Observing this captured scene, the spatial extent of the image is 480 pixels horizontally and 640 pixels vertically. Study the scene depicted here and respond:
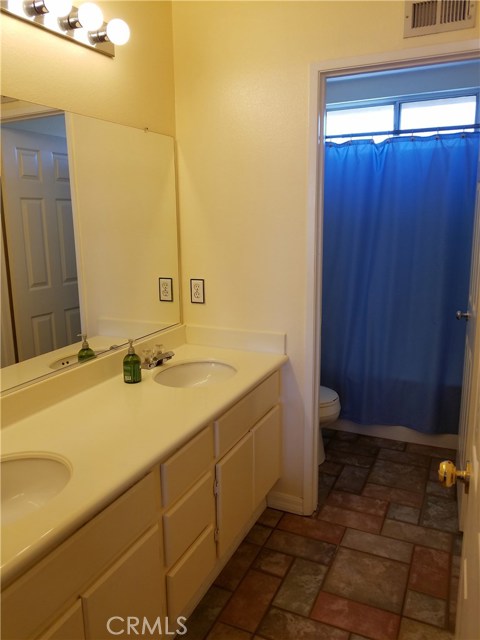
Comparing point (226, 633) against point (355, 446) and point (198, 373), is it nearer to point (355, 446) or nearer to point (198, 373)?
point (198, 373)

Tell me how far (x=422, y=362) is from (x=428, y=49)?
6.07ft

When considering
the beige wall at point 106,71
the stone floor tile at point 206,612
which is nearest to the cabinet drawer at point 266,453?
the stone floor tile at point 206,612

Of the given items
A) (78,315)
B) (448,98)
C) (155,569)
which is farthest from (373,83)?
(155,569)

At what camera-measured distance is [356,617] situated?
72.4 inches

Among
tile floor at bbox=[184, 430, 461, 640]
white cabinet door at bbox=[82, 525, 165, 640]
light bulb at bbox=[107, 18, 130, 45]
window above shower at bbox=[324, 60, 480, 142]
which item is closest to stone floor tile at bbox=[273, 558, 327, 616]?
tile floor at bbox=[184, 430, 461, 640]

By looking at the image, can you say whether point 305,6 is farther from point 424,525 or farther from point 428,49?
point 424,525

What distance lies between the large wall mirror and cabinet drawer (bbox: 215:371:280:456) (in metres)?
0.61

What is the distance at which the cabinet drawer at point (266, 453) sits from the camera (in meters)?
2.14

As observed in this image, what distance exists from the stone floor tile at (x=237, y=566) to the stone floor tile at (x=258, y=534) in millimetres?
31

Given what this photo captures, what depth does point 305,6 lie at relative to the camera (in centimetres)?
207

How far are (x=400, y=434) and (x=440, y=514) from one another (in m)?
0.88

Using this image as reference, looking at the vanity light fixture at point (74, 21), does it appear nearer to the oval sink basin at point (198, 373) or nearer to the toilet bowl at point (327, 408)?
the oval sink basin at point (198, 373)

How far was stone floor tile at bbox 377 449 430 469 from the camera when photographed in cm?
300

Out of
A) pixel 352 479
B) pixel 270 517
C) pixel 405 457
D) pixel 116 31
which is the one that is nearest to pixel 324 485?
pixel 352 479
